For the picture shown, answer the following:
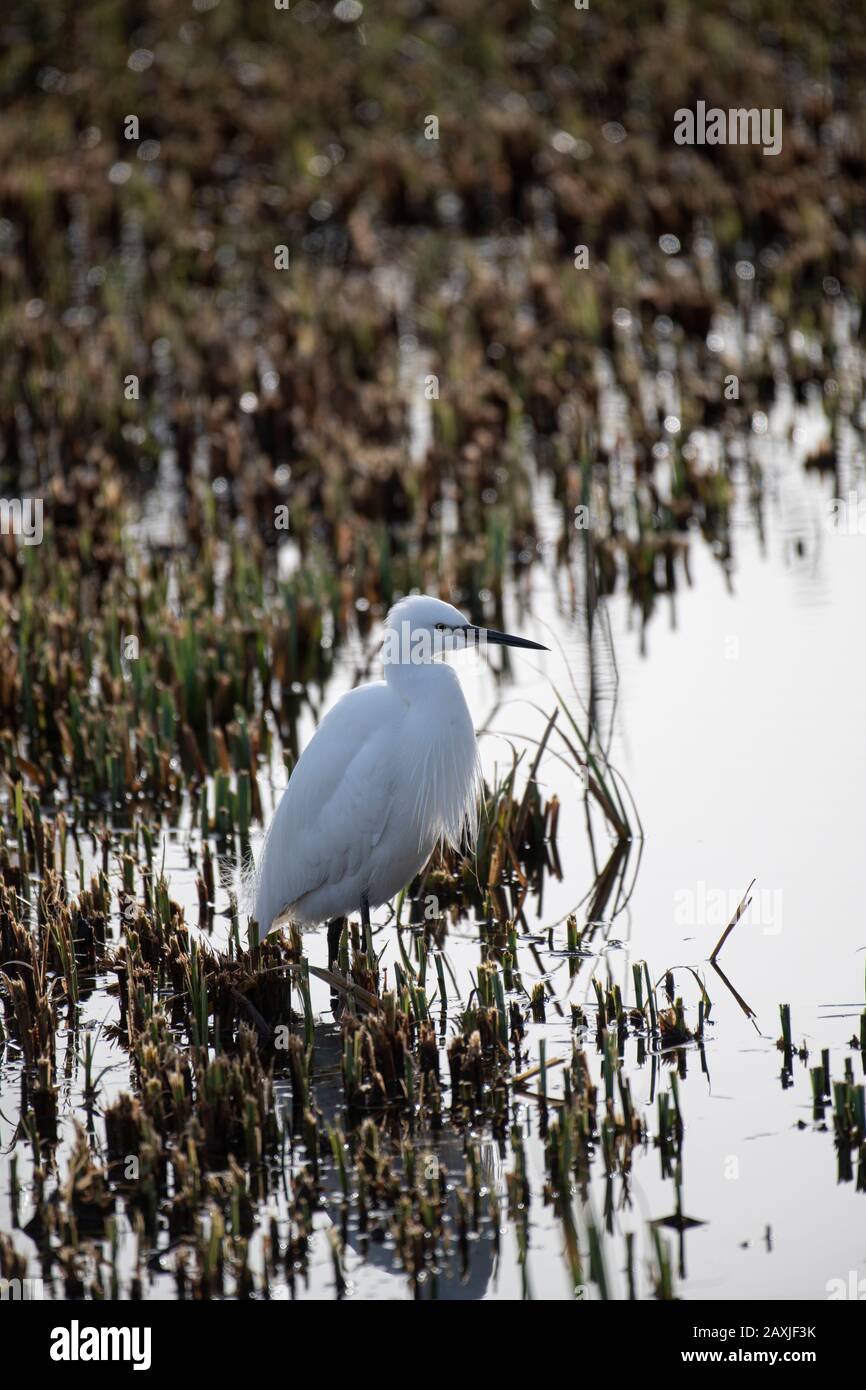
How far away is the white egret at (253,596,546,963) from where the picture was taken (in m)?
5.05

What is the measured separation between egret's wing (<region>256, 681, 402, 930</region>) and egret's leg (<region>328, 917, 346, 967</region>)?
28cm

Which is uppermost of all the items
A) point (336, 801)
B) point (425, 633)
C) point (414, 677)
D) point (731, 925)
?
point (425, 633)

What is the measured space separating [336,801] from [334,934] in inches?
23.3

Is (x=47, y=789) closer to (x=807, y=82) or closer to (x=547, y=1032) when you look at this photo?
(x=547, y=1032)

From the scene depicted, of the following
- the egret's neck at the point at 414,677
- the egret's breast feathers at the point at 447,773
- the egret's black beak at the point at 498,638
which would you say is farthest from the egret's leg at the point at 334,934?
the egret's black beak at the point at 498,638

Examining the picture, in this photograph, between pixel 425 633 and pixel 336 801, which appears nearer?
pixel 425 633

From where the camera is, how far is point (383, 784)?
16.9 ft

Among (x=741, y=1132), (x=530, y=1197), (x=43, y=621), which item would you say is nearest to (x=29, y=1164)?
(x=530, y=1197)

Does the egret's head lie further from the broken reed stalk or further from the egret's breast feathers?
the broken reed stalk

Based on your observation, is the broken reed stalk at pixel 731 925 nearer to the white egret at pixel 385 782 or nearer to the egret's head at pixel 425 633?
the white egret at pixel 385 782

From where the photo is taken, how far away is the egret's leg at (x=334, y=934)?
554 cm

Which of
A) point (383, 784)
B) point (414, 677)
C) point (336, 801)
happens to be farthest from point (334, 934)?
point (414, 677)

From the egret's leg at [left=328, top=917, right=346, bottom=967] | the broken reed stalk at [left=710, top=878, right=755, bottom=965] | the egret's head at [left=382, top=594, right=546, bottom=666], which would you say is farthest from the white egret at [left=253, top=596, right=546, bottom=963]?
the broken reed stalk at [left=710, top=878, right=755, bottom=965]

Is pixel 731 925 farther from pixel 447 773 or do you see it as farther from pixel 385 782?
pixel 385 782
